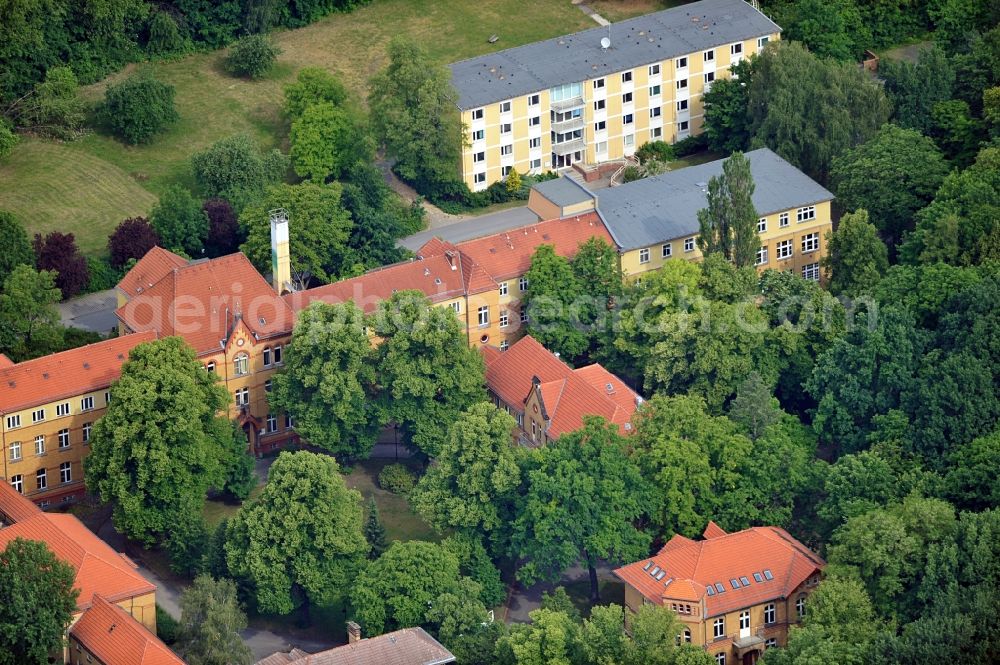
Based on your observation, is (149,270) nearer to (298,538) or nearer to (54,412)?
(54,412)

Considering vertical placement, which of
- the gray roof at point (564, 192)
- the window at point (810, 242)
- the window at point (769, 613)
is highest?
the gray roof at point (564, 192)

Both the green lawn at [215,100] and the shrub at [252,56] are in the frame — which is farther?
the shrub at [252,56]

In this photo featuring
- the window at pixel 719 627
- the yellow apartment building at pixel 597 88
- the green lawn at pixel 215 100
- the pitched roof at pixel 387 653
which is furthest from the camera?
the yellow apartment building at pixel 597 88

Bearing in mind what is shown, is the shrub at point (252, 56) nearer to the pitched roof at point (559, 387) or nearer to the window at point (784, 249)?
the pitched roof at point (559, 387)

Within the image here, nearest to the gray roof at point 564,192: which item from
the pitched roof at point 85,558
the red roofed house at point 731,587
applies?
the red roofed house at point 731,587

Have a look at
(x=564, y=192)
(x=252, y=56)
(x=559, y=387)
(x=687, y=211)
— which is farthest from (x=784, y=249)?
(x=252, y=56)

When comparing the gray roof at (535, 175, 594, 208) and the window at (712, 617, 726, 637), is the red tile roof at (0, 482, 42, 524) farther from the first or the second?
the gray roof at (535, 175, 594, 208)
